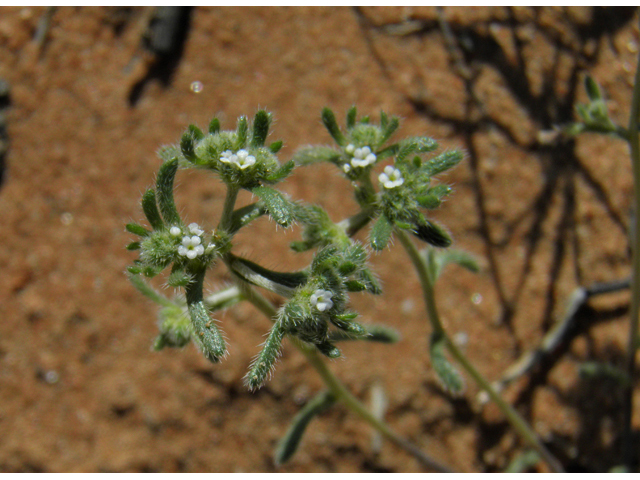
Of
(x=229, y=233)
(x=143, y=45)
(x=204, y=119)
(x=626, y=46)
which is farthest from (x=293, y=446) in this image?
(x=626, y=46)

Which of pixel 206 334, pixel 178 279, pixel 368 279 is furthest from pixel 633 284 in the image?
pixel 178 279

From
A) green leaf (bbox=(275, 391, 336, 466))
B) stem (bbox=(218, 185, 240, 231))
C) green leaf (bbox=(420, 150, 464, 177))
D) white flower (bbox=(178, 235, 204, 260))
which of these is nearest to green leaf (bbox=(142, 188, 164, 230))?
white flower (bbox=(178, 235, 204, 260))

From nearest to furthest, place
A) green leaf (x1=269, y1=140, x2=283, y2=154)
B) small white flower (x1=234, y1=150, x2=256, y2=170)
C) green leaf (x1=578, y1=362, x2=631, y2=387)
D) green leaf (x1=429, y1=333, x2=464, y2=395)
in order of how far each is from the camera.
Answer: small white flower (x1=234, y1=150, x2=256, y2=170)
green leaf (x1=269, y1=140, x2=283, y2=154)
green leaf (x1=429, y1=333, x2=464, y2=395)
green leaf (x1=578, y1=362, x2=631, y2=387)

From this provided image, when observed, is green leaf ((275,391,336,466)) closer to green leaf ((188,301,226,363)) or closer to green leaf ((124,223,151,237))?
green leaf ((188,301,226,363))

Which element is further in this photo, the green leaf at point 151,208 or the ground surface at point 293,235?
the ground surface at point 293,235

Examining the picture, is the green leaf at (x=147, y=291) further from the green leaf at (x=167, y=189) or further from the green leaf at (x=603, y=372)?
the green leaf at (x=603, y=372)

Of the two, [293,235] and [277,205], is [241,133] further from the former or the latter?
[293,235]

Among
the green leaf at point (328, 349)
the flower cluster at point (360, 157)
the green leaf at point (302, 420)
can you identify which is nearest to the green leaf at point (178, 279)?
the green leaf at point (328, 349)
